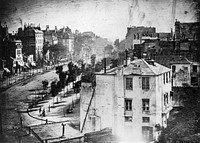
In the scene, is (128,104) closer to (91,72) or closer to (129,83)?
(129,83)

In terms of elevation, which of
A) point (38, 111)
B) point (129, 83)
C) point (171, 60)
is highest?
point (171, 60)

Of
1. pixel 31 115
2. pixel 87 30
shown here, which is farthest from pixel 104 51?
pixel 31 115

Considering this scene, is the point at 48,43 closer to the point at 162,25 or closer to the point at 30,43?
the point at 30,43

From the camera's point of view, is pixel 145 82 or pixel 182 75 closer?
pixel 145 82

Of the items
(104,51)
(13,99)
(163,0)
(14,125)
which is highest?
(163,0)

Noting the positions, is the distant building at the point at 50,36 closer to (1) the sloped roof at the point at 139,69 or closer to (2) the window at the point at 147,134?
(1) the sloped roof at the point at 139,69

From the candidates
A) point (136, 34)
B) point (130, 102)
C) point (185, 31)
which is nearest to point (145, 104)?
point (130, 102)
